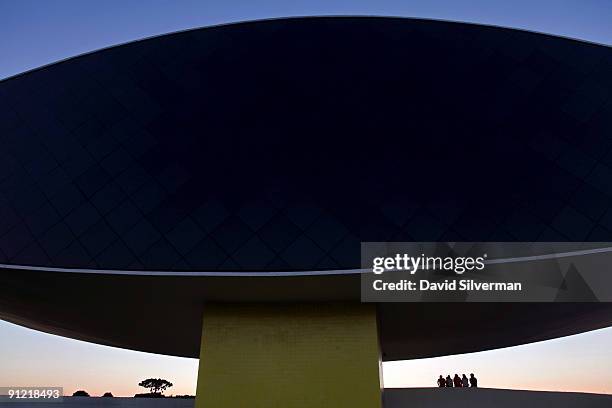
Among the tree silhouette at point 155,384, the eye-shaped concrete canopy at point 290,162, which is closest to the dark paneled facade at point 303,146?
the eye-shaped concrete canopy at point 290,162

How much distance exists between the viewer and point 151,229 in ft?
33.6

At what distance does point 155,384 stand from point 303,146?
54.3 meters

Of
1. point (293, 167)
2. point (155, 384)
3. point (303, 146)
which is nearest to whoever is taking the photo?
point (293, 167)

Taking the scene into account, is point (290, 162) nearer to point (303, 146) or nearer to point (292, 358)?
point (303, 146)

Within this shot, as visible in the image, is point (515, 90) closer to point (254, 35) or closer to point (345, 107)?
point (345, 107)

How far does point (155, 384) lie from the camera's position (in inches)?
2243

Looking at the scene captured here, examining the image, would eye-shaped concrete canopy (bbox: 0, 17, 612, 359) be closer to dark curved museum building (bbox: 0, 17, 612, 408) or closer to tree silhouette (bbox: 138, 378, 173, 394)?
dark curved museum building (bbox: 0, 17, 612, 408)

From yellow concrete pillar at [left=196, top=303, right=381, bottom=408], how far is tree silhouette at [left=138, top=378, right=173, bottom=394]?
167ft

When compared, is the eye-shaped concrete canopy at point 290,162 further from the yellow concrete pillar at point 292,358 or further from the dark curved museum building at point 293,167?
→ the yellow concrete pillar at point 292,358

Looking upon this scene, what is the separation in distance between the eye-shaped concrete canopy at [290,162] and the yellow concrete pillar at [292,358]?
1.90 feet

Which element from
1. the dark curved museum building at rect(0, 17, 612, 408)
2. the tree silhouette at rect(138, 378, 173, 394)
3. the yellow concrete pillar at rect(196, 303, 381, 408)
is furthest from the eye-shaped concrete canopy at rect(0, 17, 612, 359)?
the tree silhouette at rect(138, 378, 173, 394)

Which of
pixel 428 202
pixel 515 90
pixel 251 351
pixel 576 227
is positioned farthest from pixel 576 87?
pixel 251 351

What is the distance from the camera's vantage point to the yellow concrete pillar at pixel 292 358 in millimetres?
9875

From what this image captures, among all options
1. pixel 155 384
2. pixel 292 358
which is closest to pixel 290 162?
pixel 292 358
